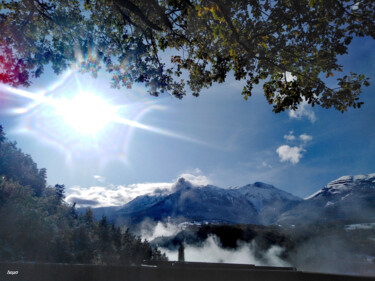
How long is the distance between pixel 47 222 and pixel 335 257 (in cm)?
18171

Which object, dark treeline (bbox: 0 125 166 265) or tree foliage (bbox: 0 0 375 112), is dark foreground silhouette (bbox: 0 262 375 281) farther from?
dark treeline (bbox: 0 125 166 265)

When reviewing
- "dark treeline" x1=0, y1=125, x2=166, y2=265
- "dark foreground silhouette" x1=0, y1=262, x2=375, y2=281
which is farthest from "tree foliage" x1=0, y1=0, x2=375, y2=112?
"dark treeline" x1=0, y1=125, x2=166, y2=265

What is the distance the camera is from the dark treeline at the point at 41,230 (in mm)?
45656

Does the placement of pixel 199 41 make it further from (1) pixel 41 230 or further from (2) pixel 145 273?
(1) pixel 41 230

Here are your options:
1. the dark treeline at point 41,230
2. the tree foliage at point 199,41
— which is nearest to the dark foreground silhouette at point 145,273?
the tree foliage at point 199,41

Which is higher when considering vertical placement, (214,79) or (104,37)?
(104,37)

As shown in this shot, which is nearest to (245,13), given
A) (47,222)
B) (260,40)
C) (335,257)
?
(260,40)

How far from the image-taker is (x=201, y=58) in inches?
415

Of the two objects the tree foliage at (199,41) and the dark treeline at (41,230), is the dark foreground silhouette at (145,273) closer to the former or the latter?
the tree foliage at (199,41)

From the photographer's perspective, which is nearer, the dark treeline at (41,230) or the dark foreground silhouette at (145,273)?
the dark foreground silhouette at (145,273)

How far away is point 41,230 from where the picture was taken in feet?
161

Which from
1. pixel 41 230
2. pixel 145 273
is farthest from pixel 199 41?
pixel 41 230

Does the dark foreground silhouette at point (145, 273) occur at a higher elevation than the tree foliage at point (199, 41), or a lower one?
lower

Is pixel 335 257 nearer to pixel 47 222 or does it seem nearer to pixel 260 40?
pixel 47 222
